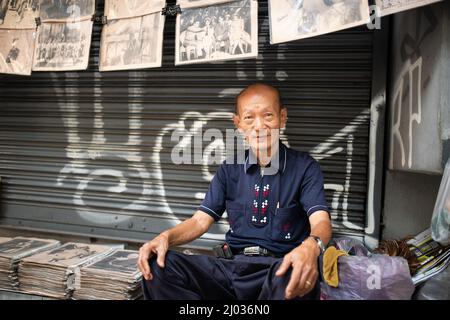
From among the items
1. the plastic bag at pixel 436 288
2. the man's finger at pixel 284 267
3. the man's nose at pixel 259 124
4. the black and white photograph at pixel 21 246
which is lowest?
the black and white photograph at pixel 21 246

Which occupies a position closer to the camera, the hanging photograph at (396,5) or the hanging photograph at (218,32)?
the hanging photograph at (396,5)

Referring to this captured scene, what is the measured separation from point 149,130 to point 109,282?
150cm

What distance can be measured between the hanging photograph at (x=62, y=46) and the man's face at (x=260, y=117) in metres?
1.49

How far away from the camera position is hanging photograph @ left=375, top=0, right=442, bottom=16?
1.81 metres

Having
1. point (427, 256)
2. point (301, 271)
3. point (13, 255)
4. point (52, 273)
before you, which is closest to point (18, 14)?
point (13, 255)

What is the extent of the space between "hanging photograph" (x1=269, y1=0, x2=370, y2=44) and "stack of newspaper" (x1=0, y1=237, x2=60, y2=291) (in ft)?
9.43

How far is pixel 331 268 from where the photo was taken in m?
1.99

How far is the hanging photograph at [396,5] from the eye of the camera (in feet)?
5.94

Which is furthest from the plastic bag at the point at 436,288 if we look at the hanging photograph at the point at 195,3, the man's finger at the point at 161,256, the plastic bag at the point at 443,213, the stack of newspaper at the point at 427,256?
the hanging photograph at the point at 195,3

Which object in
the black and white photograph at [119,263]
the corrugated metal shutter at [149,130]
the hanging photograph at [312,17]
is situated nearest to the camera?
the hanging photograph at [312,17]

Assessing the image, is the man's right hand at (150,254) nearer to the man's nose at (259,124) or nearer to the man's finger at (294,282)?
the man's finger at (294,282)

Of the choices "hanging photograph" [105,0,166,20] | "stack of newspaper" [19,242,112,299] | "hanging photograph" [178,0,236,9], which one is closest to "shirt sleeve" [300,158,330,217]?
"hanging photograph" [178,0,236,9]

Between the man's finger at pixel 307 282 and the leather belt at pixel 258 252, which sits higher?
the man's finger at pixel 307 282

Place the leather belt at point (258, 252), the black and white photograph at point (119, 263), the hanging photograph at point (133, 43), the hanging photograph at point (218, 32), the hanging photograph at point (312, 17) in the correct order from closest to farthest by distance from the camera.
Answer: the hanging photograph at point (312, 17) < the leather belt at point (258, 252) < the hanging photograph at point (218, 32) < the hanging photograph at point (133, 43) < the black and white photograph at point (119, 263)
